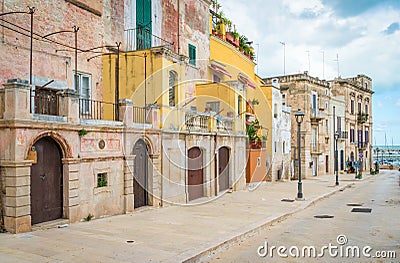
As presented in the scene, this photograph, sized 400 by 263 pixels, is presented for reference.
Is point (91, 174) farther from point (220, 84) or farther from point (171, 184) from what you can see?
point (220, 84)

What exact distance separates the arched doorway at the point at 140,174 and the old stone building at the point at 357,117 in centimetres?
4049

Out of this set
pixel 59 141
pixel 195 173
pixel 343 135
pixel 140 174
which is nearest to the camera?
pixel 59 141

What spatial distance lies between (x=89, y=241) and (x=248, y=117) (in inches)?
843

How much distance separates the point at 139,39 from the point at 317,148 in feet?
98.5

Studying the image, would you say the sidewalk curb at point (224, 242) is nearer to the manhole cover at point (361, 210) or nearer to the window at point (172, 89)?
the manhole cover at point (361, 210)

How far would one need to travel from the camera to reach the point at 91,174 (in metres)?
12.8

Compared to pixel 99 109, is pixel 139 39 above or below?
above

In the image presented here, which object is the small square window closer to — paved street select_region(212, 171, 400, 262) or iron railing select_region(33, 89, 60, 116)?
iron railing select_region(33, 89, 60, 116)

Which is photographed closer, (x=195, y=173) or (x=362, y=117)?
(x=195, y=173)

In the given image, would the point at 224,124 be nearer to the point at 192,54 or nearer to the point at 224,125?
→ the point at 224,125

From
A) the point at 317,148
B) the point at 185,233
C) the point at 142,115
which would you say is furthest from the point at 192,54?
the point at 317,148

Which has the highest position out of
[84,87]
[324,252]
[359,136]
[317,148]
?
[84,87]

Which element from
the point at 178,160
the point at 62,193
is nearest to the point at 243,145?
the point at 178,160

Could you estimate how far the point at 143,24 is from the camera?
1878 centimetres
